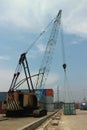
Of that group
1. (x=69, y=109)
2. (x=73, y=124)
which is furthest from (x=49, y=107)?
(x=73, y=124)

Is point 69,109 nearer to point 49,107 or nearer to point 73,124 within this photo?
point 49,107

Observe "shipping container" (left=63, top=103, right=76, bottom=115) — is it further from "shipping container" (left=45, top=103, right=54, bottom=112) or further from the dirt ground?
"shipping container" (left=45, top=103, right=54, bottom=112)

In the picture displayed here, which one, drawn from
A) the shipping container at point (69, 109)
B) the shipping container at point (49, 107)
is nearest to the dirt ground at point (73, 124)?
the shipping container at point (69, 109)

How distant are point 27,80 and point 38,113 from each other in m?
19.3

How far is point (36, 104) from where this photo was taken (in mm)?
63531

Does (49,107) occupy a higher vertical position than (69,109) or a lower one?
higher

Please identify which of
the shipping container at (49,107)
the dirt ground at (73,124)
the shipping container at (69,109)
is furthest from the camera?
the shipping container at (49,107)

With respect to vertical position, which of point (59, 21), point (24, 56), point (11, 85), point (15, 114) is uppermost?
point (59, 21)

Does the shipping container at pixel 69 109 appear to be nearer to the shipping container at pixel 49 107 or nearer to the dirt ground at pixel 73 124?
the dirt ground at pixel 73 124

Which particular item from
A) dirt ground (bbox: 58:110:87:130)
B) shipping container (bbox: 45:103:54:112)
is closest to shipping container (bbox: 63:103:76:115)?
dirt ground (bbox: 58:110:87:130)

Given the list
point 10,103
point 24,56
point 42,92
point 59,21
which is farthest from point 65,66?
point 42,92

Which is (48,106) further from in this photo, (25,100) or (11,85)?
(25,100)

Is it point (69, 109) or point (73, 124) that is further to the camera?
point (69, 109)

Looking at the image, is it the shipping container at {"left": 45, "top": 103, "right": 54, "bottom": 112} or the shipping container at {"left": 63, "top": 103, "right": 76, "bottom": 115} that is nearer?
the shipping container at {"left": 63, "top": 103, "right": 76, "bottom": 115}
